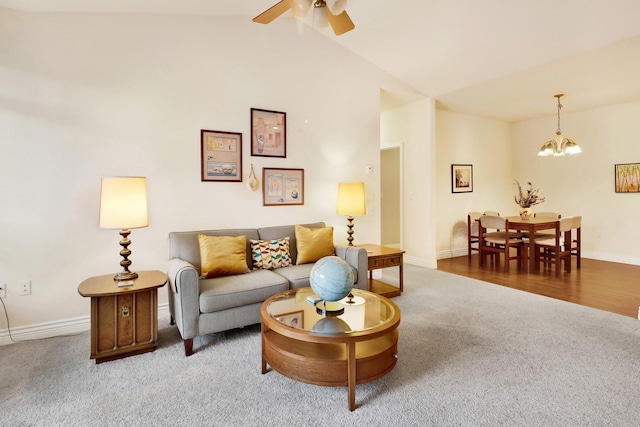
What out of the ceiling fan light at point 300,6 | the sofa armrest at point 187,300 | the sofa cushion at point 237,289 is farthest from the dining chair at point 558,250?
the sofa armrest at point 187,300

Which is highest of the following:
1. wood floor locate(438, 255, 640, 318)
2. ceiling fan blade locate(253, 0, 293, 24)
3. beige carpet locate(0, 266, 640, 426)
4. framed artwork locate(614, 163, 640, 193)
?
ceiling fan blade locate(253, 0, 293, 24)

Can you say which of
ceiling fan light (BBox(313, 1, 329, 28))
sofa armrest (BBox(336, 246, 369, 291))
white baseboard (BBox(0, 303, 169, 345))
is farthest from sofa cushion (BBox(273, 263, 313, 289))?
ceiling fan light (BBox(313, 1, 329, 28))

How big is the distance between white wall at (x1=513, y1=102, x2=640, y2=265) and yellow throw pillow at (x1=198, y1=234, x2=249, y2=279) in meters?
6.17

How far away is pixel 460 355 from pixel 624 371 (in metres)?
1.00

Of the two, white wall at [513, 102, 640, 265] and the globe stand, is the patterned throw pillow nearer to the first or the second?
the globe stand

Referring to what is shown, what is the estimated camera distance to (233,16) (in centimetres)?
362

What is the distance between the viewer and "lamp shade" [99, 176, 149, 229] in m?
2.52

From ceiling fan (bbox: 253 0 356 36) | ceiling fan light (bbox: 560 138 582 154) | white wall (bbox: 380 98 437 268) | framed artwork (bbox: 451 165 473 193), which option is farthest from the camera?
framed artwork (bbox: 451 165 473 193)

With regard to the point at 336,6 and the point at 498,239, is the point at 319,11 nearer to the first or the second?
the point at 336,6

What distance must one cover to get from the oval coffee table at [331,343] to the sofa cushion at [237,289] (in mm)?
473

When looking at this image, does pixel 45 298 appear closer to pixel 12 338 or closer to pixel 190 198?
pixel 12 338

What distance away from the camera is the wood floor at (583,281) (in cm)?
364

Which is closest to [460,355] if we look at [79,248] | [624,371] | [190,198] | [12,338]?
[624,371]

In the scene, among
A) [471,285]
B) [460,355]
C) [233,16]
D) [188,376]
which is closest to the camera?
[188,376]
